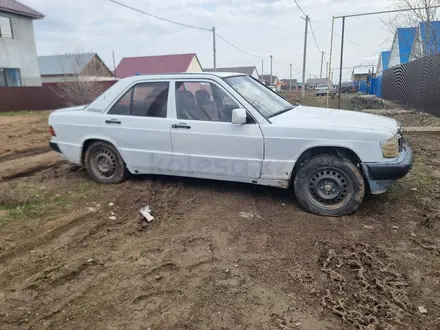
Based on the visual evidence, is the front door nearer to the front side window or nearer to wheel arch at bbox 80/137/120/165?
the front side window

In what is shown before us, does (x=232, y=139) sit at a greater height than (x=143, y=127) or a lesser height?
lesser

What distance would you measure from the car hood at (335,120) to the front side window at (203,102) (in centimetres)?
63

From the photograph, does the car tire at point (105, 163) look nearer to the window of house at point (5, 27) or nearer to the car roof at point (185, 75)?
the car roof at point (185, 75)

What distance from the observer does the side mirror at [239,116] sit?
404cm

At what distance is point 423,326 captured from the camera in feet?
7.54

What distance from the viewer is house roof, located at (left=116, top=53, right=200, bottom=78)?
4278cm

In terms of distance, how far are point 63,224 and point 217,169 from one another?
1.98 m

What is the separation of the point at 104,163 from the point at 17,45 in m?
23.5

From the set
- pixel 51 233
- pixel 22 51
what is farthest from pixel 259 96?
pixel 22 51

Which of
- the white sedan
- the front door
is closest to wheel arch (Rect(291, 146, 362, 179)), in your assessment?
the white sedan

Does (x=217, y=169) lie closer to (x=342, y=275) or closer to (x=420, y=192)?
(x=342, y=275)

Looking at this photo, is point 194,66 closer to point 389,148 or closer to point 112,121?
point 112,121

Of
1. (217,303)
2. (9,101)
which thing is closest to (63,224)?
(217,303)

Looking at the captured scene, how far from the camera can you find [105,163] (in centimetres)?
539
